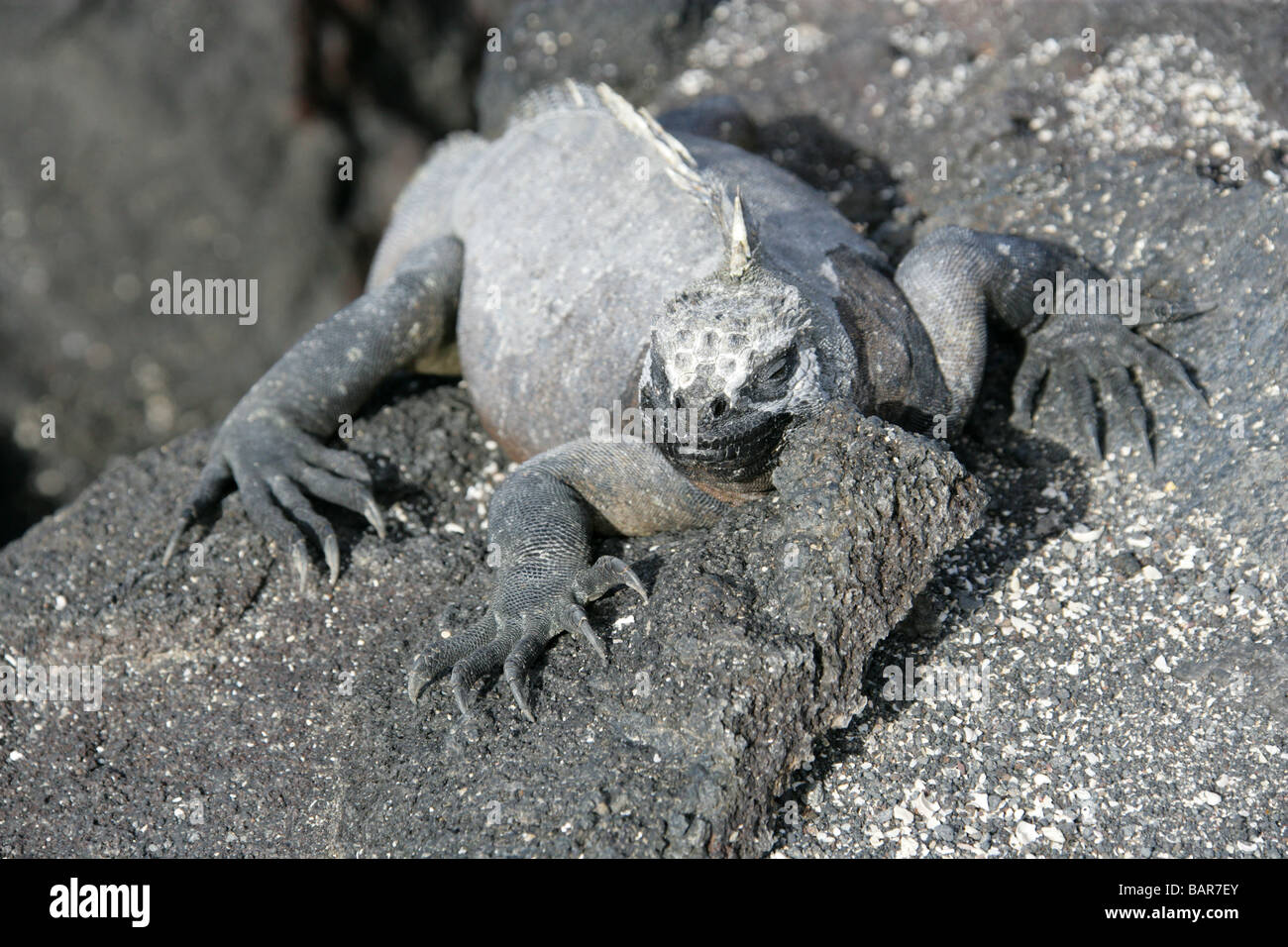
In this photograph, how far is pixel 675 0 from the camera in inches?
252

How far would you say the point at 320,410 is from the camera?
455 cm

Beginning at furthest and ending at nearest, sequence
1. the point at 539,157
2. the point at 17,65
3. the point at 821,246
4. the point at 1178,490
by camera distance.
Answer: the point at 17,65
the point at 539,157
the point at 821,246
the point at 1178,490

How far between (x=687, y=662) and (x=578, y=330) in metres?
1.49

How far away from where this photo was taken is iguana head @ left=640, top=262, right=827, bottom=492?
304 cm

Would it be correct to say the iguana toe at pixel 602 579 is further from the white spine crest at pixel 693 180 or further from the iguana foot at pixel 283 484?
the iguana foot at pixel 283 484

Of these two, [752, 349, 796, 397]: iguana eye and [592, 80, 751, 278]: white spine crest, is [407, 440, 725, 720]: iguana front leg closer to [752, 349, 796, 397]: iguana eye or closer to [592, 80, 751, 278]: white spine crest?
[752, 349, 796, 397]: iguana eye

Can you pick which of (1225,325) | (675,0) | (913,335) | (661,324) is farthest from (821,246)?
(675,0)

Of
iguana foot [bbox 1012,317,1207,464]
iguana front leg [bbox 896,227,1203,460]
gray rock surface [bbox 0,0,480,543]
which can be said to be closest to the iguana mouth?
iguana front leg [bbox 896,227,1203,460]

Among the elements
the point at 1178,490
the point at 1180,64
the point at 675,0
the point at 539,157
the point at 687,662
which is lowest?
the point at 687,662

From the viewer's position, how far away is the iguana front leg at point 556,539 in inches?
130

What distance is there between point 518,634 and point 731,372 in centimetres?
98

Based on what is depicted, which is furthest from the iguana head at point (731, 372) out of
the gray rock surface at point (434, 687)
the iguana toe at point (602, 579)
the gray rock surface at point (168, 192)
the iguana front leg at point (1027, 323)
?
the gray rock surface at point (168, 192)
